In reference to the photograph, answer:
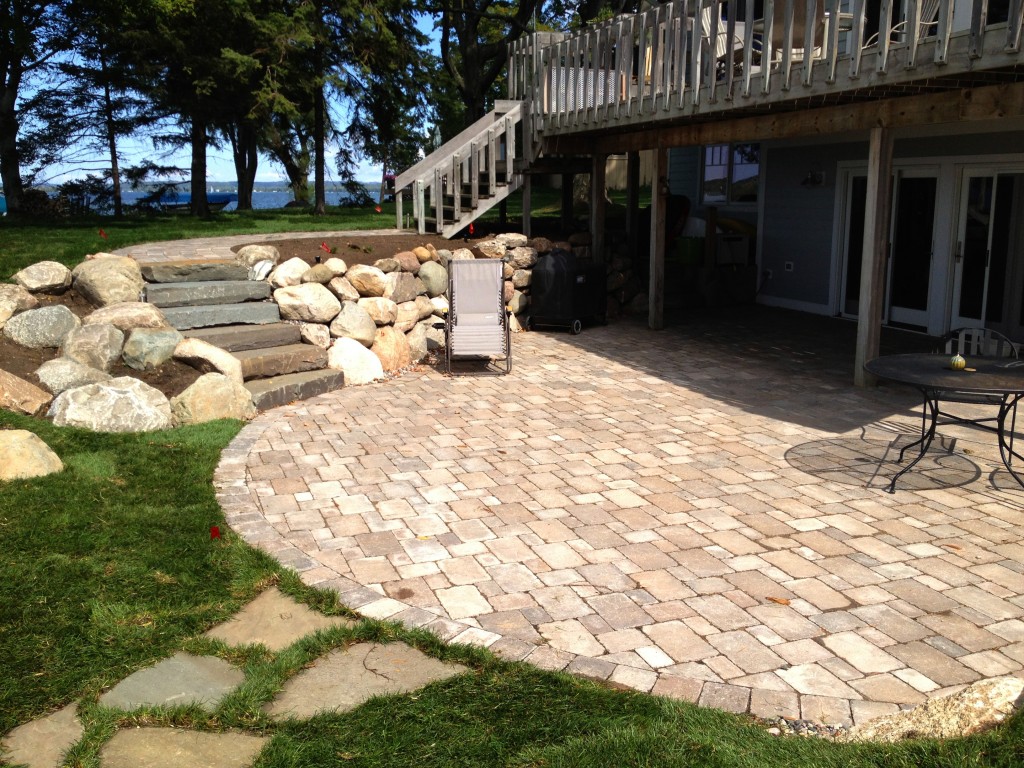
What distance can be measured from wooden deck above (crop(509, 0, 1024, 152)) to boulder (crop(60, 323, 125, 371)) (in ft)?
20.0

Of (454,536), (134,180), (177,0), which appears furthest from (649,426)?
(134,180)

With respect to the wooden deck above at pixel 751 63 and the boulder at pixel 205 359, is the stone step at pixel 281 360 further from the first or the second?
the wooden deck above at pixel 751 63

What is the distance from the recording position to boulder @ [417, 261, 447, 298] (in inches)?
421

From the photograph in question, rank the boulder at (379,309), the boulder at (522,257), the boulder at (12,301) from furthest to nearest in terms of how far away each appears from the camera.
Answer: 1. the boulder at (522,257)
2. the boulder at (379,309)
3. the boulder at (12,301)

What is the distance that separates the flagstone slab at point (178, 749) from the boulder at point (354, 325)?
255 inches

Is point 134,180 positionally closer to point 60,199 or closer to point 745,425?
point 60,199

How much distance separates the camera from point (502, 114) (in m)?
12.9

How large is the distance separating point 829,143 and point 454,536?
31.9 ft

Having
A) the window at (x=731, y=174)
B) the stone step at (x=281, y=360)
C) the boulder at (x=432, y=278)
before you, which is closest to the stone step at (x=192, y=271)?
the stone step at (x=281, y=360)

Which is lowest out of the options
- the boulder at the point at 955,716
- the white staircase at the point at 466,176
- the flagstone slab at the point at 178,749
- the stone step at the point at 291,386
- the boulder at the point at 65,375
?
the flagstone slab at the point at 178,749

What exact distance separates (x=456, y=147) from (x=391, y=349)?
13.9 ft

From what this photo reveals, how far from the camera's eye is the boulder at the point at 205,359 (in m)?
7.70

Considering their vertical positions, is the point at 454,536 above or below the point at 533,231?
below

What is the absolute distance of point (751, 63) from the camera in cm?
927
